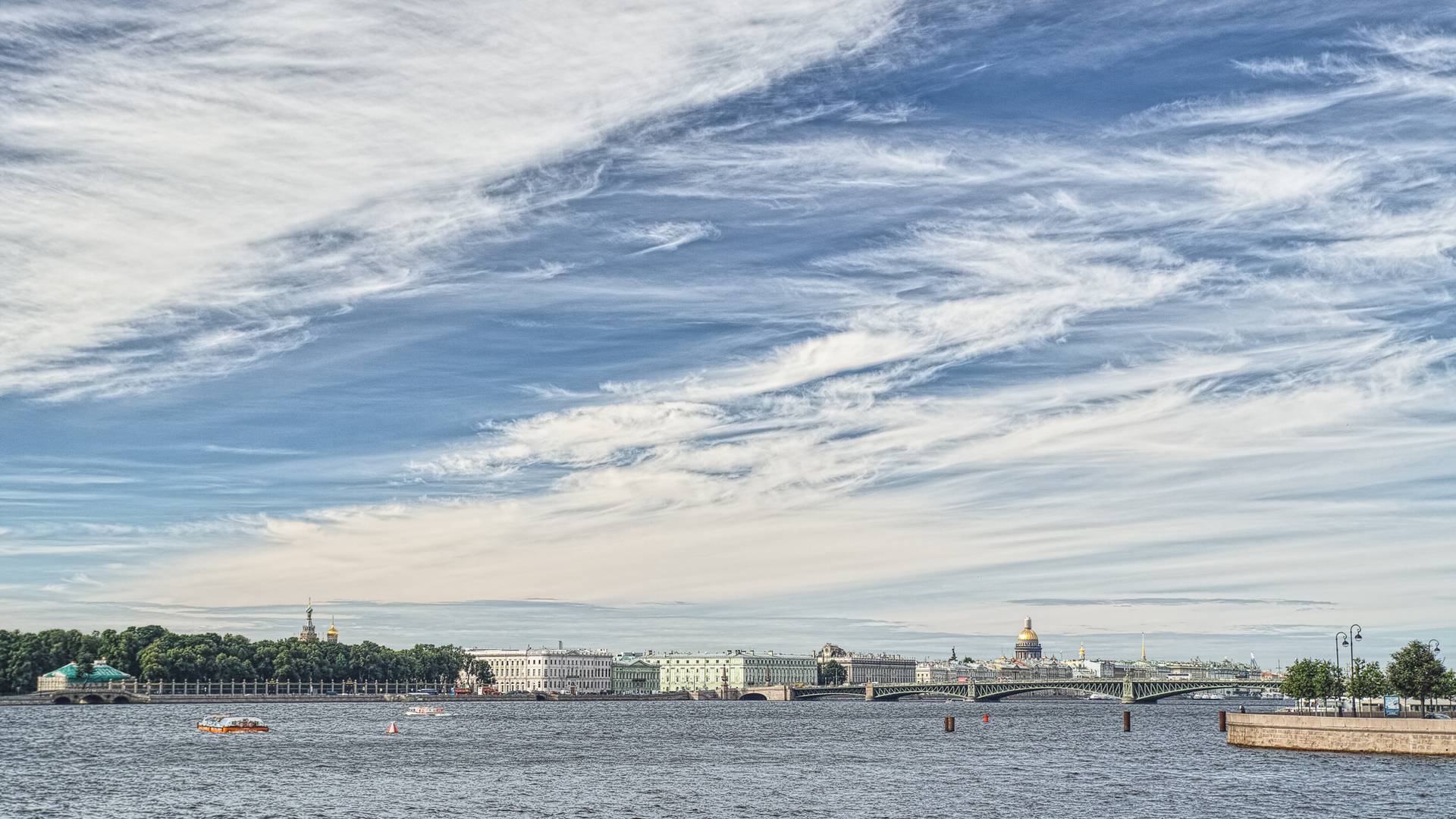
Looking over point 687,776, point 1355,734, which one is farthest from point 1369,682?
point 687,776

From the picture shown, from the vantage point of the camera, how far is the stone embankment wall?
84.0 metres

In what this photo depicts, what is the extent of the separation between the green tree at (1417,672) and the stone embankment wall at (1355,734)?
365 inches

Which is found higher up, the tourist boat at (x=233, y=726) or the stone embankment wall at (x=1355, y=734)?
the stone embankment wall at (x=1355, y=734)

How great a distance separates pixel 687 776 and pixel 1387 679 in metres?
51.7

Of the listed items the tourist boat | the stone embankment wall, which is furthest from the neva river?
the tourist boat

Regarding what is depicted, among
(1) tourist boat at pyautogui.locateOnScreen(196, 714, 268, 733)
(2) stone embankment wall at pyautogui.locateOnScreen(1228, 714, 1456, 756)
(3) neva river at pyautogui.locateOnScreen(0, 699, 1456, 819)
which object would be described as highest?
(2) stone embankment wall at pyautogui.locateOnScreen(1228, 714, 1456, 756)

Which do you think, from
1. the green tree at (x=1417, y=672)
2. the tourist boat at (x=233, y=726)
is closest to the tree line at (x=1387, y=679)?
the green tree at (x=1417, y=672)

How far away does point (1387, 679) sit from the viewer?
108188 mm

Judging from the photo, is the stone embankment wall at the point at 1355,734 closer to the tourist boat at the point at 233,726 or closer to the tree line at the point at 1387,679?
the tree line at the point at 1387,679

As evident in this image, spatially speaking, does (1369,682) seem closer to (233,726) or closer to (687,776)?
(687,776)

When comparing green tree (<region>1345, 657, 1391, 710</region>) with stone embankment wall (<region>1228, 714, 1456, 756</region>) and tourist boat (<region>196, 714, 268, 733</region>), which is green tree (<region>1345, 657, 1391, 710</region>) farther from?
tourist boat (<region>196, 714, 268, 733</region>)

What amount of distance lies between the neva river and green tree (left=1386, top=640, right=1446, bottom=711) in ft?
35.7

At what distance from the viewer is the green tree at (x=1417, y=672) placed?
10206 centimetres

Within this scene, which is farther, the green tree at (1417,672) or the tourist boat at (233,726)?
the tourist boat at (233,726)
